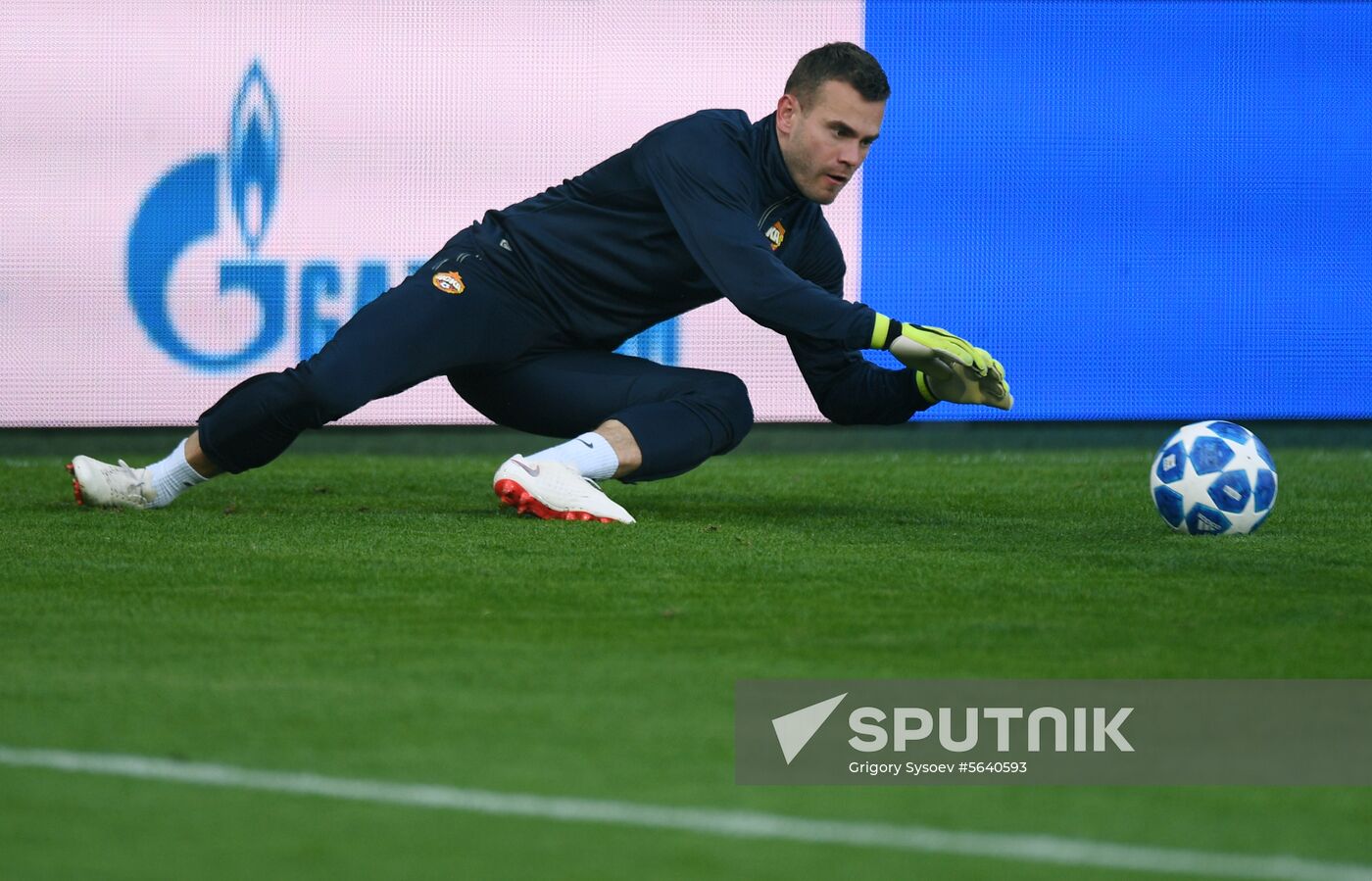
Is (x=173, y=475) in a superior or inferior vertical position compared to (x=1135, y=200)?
inferior

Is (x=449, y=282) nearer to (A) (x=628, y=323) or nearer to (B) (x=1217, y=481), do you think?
(A) (x=628, y=323)

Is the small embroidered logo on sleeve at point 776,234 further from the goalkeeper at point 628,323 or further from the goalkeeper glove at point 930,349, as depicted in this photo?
the goalkeeper glove at point 930,349

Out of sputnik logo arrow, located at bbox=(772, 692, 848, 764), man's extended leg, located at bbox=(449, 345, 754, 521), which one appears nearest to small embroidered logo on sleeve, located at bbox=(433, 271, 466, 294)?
man's extended leg, located at bbox=(449, 345, 754, 521)

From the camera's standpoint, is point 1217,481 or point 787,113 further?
point 787,113

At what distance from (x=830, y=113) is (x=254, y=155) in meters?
3.07

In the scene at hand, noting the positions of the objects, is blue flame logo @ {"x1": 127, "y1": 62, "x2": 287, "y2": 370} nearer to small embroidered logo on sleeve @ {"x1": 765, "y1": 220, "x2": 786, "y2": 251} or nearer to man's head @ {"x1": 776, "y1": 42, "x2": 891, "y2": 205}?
small embroidered logo on sleeve @ {"x1": 765, "y1": 220, "x2": 786, "y2": 251}

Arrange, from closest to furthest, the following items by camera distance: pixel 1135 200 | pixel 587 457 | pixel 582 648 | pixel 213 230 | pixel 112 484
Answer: pixel 582 648
pixel 587 457
pixel 112 484
pixel 213 230
pixel 1135 200

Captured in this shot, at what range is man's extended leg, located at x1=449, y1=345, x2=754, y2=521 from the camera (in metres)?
4.45

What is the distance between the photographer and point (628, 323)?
4.84 m

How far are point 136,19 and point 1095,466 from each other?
3.74 m

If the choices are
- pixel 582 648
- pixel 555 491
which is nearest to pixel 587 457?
pixel 555 491

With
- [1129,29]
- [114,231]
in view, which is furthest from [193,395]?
[1129,29]

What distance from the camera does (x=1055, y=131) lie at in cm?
716

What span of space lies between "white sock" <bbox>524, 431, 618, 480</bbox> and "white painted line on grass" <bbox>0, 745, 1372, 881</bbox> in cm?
234
